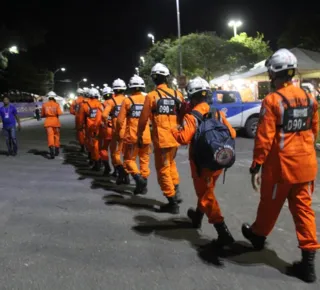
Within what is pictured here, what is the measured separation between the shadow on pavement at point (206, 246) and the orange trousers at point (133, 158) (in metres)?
1.30

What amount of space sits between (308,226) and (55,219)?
11.0ft

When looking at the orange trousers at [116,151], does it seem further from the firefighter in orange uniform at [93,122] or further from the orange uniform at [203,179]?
the orange uniform at [203,179]

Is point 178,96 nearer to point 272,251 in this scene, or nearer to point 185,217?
point 185,217

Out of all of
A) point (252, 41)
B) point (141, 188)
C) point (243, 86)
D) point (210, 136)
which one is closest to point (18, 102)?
point (252, 41)

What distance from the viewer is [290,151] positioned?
12.5 ft

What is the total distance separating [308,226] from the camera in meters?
3.75

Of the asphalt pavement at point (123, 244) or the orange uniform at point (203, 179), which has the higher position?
the orange uniform at point (203, 179)

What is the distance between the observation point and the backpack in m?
4.20

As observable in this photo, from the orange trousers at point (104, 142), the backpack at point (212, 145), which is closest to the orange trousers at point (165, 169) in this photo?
Answer: the backpack at point (212, 145)

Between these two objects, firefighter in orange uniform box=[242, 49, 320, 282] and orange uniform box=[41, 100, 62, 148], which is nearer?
firefighter in orange uniform box=[242, 49, 320, 282]

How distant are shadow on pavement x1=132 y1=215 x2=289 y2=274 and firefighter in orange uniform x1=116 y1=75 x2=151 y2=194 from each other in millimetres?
1300

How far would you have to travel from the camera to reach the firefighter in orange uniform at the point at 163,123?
575 centimetres

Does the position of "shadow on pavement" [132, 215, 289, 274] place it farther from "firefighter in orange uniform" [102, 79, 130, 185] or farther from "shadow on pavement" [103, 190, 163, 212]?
"firefighter in orange uniform" [102, 79, 130, 185]

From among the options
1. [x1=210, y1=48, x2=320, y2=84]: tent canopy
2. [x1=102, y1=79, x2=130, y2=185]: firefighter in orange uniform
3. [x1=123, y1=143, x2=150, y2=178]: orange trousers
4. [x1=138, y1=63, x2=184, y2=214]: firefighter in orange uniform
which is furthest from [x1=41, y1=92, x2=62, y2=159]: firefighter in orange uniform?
[x1=210, y1=48, x2=320, y2=84]: tent canopy
